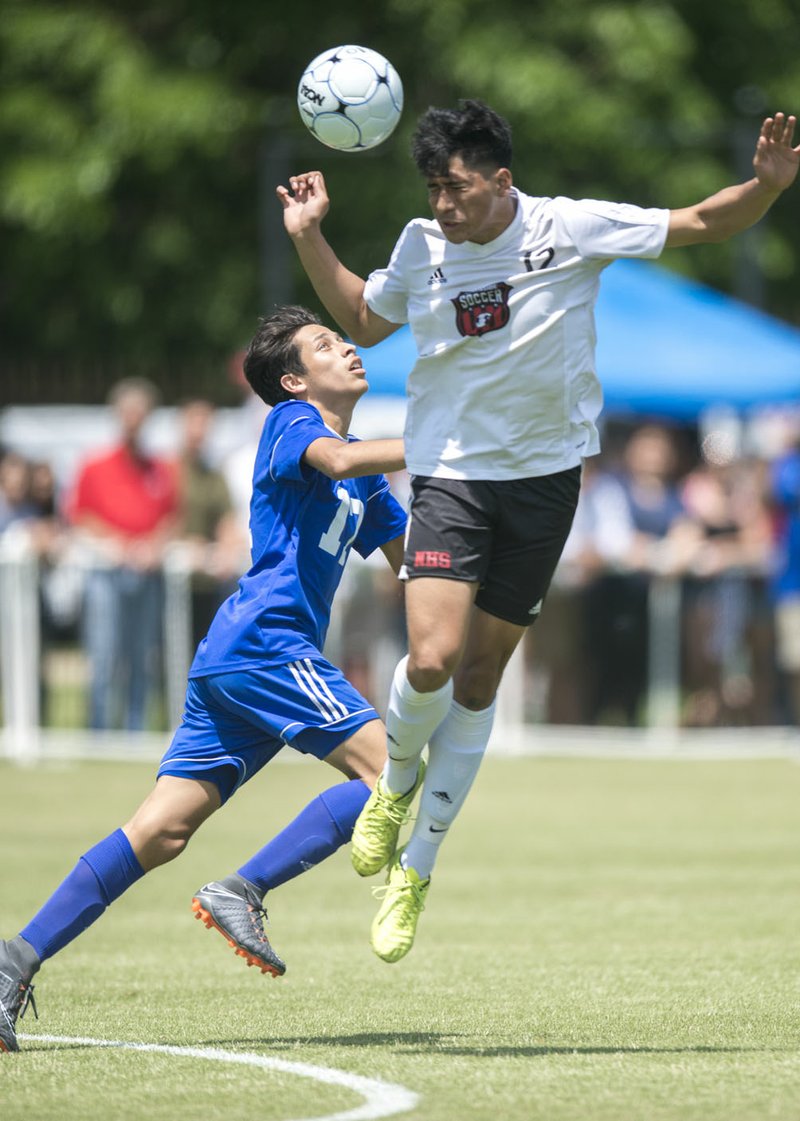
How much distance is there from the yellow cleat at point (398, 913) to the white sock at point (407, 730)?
0.28 meters

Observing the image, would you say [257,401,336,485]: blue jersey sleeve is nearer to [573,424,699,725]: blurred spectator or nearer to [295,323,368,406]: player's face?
[295,323,368,406]: player's face

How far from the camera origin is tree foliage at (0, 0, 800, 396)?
78.9ft

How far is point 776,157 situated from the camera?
6121mm

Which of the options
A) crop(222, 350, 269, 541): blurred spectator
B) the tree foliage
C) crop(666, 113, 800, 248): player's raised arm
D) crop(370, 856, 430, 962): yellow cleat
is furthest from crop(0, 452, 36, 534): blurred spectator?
crop(666, 113, 800, 248): player's raised arm

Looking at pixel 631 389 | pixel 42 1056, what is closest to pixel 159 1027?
pixel 42 1056

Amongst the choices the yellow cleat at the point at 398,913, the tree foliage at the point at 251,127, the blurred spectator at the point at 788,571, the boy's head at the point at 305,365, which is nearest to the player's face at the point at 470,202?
the boy's head at the point at 305,365

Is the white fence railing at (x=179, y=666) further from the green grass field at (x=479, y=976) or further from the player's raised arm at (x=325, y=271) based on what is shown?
the player's raised arm at (x=325, y=271)

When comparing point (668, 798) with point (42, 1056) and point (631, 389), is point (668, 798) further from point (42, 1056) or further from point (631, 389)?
point (42, 1056)

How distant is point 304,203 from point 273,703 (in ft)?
5.35

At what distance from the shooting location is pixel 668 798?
41.9ft

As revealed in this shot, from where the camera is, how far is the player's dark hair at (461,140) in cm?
619

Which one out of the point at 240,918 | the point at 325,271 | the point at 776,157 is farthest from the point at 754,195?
the point at 240,918

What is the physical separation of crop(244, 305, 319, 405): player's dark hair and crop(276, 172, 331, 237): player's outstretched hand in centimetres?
26

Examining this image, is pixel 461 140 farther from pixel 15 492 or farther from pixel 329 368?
pixel 15 492
